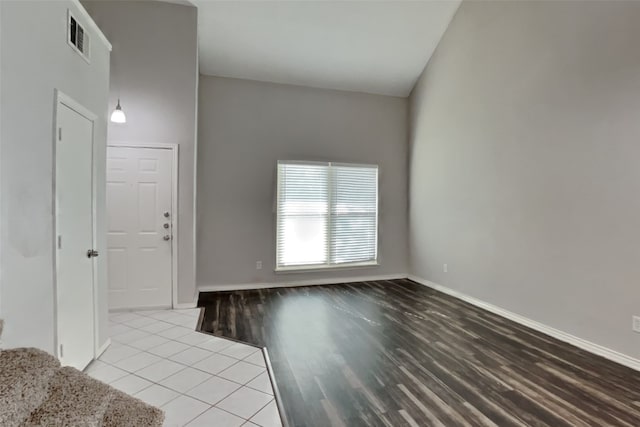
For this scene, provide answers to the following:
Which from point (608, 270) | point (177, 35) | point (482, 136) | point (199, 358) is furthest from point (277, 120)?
point (608, 270)

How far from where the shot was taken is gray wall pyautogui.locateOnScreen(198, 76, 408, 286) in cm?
503

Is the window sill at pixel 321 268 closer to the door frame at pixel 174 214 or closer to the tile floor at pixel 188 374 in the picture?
the door frame at pixel 174 214

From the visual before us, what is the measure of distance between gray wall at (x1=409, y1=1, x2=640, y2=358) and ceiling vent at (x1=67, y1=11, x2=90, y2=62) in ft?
14.0

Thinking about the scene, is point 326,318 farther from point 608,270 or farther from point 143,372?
point 608,270

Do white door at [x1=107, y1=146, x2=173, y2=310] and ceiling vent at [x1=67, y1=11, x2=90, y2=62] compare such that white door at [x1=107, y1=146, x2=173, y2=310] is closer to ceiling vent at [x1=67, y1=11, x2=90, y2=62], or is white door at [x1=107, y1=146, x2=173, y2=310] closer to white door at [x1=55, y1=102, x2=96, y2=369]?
white door at [x1=55, y1=102, x2=96, y2=369]

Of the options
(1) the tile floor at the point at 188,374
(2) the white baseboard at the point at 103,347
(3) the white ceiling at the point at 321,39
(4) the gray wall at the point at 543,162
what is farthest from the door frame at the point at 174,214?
(4) the gray wall at the point at 543,162

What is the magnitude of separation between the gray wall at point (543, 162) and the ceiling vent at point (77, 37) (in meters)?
4.28

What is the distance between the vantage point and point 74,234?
2410 mm

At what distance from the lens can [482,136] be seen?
14.4 ft

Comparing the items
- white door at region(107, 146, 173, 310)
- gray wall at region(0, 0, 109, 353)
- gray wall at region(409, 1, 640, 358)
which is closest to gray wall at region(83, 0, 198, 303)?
white door at region(107, 146, 173, 310)

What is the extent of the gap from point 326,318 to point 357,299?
2.99 ft

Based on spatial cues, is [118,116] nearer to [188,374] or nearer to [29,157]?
[29,157]

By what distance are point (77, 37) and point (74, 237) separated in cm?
142

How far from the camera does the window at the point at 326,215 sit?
5.41m
